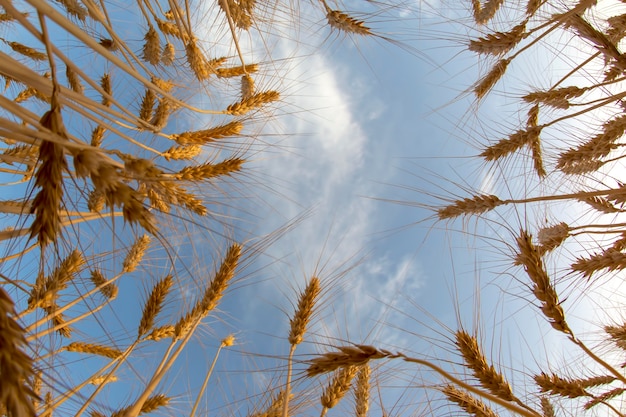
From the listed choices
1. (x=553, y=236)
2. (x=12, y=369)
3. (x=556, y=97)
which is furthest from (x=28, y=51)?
(x=553, y=236)

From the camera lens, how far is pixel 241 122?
8.16 ft

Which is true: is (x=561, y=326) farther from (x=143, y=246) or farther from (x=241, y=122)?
(x=143, y=246)

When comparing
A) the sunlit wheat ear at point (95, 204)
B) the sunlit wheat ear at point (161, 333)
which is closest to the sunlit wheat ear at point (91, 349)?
the sunlit wheat ear at point (161, 333)

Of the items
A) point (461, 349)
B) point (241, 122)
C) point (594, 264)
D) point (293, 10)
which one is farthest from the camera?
point (293, 10)

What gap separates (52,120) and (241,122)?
160cm

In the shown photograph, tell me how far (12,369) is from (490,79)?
3597mm

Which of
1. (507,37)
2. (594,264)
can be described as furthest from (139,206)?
(507,37)

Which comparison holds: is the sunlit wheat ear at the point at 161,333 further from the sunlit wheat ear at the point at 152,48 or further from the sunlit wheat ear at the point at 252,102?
the sunlit wheat ear at the point at 152,48

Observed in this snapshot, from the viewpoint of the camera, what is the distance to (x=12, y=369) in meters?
0.69

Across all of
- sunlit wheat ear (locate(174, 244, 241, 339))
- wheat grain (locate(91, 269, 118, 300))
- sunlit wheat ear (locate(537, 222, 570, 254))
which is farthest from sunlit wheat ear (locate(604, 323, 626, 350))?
wheat grain (locate(91, 269, 118, 300))

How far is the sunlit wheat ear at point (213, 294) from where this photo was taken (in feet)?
7.91

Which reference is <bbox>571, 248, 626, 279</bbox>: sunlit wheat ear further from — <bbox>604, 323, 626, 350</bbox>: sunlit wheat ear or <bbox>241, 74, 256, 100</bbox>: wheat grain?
<bbox>241, 74, 256, 100</bbox>: wheat grain

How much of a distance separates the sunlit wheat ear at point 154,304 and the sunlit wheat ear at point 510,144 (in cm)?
260

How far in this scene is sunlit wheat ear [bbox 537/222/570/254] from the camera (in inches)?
113
